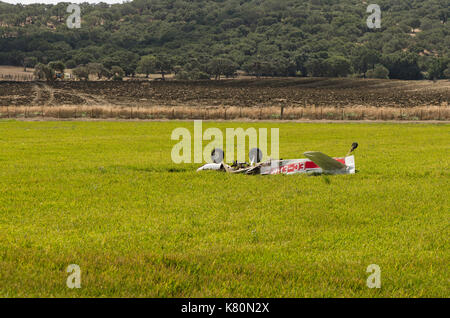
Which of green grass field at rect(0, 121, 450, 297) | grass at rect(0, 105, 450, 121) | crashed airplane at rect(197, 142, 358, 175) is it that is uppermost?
grass at rect(0, 105, 450, 121)

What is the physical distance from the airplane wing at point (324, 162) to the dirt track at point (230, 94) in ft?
277

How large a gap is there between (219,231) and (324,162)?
8.91m

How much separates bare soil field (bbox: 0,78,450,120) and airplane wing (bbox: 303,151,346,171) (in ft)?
153

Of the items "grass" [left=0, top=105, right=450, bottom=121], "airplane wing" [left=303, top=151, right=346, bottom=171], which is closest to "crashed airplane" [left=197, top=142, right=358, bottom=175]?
"airplane wing" [left=303, top=151, right=346, bottom=171]

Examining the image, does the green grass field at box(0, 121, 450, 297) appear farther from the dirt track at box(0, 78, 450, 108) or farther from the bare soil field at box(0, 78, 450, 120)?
the dirt track at box(0, 78, 450, 108)

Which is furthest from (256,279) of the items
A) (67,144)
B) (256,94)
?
(256,94)

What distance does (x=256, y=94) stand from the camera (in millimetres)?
129625

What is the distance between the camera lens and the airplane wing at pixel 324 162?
18.5 metres

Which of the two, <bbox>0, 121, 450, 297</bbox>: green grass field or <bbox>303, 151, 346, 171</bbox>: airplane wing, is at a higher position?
<bbox>303, 151, 346, 171</bbox>: airplane wing

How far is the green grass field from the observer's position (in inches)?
318

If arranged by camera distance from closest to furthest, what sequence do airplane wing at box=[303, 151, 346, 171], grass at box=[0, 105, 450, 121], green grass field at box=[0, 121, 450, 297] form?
green grass field at box=[0, 121, 450, 297] < airplane wing at box=[303, 151, 346, 171] < grass at box=[0, 105, 450, 121]

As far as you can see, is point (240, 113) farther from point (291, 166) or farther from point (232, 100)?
point (232, 100)

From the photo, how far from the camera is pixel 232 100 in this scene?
114812mm
